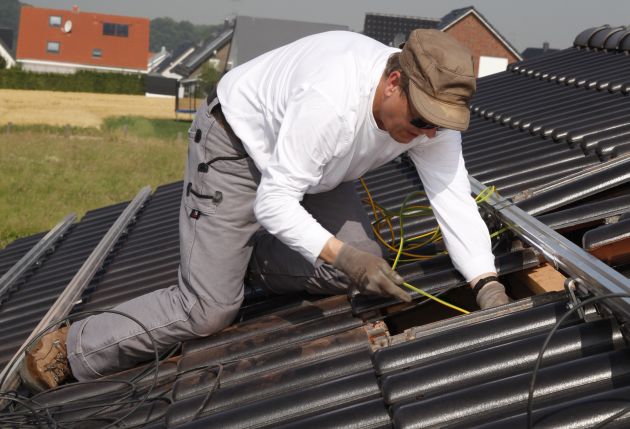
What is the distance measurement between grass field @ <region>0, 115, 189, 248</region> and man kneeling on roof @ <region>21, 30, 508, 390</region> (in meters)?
11.9

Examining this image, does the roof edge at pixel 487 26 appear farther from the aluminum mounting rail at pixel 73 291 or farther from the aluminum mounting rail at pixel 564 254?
the aluminum mounting rail at pixel 564 254

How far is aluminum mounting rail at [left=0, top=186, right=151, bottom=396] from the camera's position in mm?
3986

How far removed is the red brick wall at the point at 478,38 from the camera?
46978mm

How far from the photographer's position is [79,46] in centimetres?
7981

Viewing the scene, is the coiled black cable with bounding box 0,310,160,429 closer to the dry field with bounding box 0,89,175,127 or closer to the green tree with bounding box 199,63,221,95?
the dry field with bounding box 0,89,175,127

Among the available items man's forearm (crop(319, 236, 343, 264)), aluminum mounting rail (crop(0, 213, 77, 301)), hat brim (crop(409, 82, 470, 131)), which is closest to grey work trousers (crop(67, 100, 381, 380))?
man's forearm (crop(319, 236, 343, 264))

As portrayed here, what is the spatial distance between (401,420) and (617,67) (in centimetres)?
562

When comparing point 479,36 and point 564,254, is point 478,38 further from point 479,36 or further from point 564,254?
point 564,254

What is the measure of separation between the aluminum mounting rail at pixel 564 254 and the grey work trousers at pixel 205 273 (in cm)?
65

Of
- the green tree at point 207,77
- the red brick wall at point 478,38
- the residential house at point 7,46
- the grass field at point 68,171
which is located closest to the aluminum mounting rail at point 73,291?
the grass field at point 68,171

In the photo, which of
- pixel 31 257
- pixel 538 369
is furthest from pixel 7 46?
pixel 538 369

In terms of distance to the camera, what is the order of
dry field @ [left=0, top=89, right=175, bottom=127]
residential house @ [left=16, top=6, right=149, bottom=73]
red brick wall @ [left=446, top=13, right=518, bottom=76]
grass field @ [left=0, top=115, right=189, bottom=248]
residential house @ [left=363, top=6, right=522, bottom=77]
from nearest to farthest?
grass field @ [left=0, top=115, right=189, bottom=248] → dry field @ [left=0, top=89, right=175, bottom=127] → residential house @ [left=363, top=6, right=522, bottom=77] → red brick wall @ [left=446, top=13, right=518, bottom=76] → residential house @ [left=16, top=6, right=149, bottom=73]

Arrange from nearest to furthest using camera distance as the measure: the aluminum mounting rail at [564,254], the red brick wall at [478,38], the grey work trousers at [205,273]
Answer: the aluminum mounting rail at [564,254] → the grey work trousers at [205,273] → the red brick wall at [478,38]

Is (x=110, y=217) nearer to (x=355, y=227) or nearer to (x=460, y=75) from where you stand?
(x=355, y=227)
